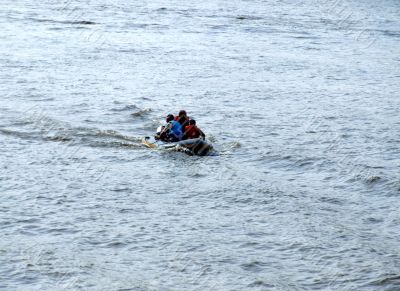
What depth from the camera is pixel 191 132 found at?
33375mm

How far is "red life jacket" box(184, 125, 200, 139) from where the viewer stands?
109ft

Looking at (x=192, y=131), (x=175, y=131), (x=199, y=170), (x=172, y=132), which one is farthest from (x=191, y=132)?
(x=199, y=170)

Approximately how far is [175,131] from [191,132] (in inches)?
35.8

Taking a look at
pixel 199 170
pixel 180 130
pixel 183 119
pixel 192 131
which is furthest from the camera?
pixel 183 119

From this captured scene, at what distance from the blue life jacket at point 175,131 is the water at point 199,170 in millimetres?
1229

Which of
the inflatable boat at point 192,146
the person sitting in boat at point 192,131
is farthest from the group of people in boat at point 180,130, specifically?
the inflatable boat at point 192,146

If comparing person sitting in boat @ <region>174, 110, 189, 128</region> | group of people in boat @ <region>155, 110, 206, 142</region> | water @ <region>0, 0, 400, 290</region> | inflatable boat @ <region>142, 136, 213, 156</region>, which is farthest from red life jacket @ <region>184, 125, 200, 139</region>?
water @ <region>0, 0, 400, 290</region>

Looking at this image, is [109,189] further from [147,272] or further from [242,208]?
[147,272]

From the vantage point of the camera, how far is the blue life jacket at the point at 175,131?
3381 centimetres

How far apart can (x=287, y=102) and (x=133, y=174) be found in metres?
18.2

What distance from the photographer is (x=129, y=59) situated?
59719mm

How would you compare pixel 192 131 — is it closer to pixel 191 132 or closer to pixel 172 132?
pixel 191 132

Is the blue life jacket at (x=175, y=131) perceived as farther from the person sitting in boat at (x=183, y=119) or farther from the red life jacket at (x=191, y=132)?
the red life jacket at (x=191, y=132)

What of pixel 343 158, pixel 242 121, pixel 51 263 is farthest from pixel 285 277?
pixel 242 121
